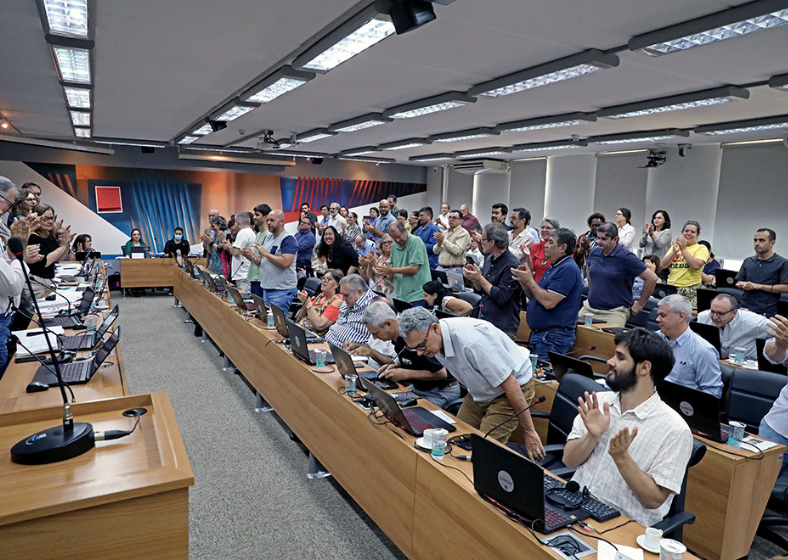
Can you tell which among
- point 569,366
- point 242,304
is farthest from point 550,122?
point 569,366

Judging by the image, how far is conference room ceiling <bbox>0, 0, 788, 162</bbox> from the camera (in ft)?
10.3

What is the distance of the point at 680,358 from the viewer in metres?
3.10

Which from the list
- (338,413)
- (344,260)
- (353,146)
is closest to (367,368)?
(338,413)

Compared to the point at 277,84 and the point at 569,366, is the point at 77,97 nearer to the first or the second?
the point at 277,84

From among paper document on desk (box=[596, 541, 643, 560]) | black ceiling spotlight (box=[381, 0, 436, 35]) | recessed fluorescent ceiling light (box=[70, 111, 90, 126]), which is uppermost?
recessed fluorescent ceiling light (box=[70, 111, 90, 126])

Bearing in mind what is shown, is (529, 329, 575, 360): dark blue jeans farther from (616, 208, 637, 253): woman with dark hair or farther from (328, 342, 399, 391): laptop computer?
(616, 208, 637, 253): woman with dark hair

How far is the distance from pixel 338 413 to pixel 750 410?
239cm

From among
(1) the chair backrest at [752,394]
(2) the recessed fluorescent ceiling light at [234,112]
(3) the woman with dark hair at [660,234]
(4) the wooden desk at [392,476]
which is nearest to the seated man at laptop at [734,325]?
(1) the chair backrest at [752,394]

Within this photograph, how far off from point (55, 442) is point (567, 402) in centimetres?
219

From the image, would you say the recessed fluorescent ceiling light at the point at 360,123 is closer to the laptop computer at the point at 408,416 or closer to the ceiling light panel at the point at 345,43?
the ceiling light panel at the point at 345,43

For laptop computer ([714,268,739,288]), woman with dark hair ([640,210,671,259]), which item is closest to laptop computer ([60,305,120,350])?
laptop computer ([714,268,739,288])

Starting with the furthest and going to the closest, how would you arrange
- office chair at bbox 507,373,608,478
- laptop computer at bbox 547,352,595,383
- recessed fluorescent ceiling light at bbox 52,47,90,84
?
recessed fluorescent ceiling light at bbox 52,47,90,84 → laptop computer at bbox 547,352,595,383 → office chair at bbox 507,373,608,478

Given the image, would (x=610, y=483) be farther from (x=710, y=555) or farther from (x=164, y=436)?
(x=164, y=436)

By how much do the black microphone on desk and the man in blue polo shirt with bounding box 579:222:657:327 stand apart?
4.02 metres
